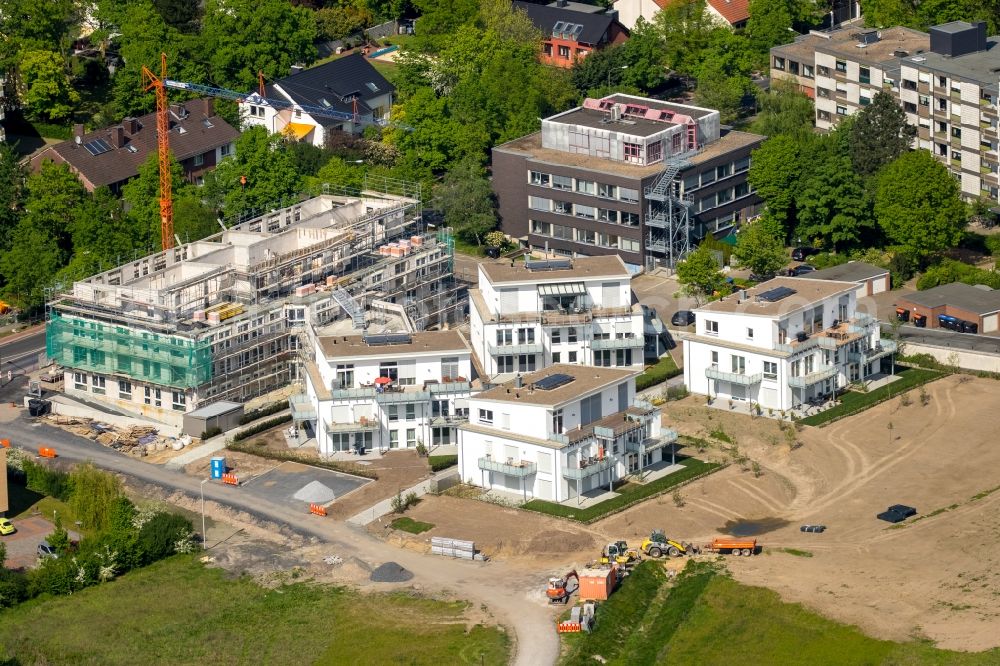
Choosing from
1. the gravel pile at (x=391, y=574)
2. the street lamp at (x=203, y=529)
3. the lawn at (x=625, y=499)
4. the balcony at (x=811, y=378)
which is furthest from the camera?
the balcony at (x=811, y=378)

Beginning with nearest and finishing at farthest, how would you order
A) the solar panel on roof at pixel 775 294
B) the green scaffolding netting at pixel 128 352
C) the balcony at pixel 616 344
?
1. the green scaffolding netting at pixel 128 352
2. the solar panel on roof at pixel 775 294
3. the balcony at pixel 616 344

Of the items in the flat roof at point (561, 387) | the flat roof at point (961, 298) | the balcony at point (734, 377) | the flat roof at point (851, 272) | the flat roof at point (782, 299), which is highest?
the flat roof at point (782, 299)

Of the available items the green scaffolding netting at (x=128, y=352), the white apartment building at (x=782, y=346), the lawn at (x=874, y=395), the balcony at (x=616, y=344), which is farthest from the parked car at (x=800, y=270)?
the green scaffolding netting at (x=128, y=352)

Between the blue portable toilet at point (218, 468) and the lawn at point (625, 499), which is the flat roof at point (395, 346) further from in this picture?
the lawn at point (625, 499)

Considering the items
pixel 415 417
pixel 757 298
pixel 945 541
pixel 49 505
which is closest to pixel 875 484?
pixel 945 541

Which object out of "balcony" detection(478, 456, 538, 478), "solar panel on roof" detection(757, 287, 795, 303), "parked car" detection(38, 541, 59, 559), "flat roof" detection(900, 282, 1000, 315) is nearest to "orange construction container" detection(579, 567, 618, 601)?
"balcony" detection(478, 456, 538, 478)

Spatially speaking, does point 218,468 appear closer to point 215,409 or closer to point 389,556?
point 215,409

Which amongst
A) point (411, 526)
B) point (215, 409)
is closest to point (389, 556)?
point (411, 526)
